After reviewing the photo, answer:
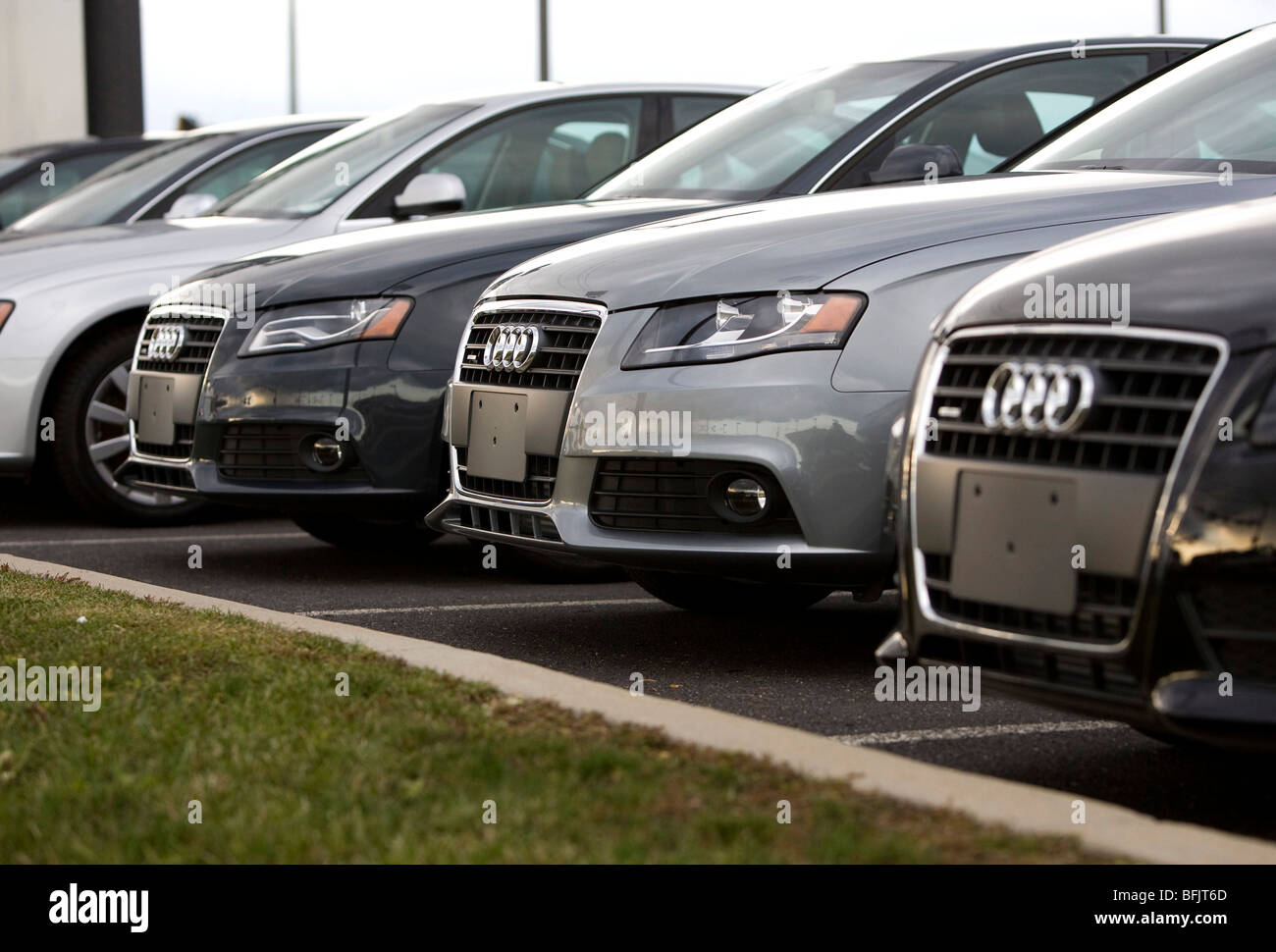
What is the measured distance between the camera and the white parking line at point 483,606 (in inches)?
235

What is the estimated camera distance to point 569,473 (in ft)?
16.0

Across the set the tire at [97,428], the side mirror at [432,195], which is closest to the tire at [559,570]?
the side mirror at [432,195]

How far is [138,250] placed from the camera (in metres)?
8.38

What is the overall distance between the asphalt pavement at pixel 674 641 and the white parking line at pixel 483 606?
0.01m

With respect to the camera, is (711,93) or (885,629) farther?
(711,93)

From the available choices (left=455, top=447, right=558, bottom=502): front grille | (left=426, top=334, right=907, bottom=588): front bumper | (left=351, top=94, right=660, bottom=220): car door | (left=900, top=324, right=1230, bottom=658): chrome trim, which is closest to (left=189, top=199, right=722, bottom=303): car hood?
(left=455, top=447, right=558, bottom=502): front grille

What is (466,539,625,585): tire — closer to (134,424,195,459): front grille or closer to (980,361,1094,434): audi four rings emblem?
(134,424,195,459): front grille

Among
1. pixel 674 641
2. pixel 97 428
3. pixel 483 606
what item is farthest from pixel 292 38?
pixel 674 641

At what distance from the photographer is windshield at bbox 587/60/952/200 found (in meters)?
6.74

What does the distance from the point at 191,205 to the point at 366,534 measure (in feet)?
9.69

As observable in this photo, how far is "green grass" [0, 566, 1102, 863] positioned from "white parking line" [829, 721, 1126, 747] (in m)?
0.76
